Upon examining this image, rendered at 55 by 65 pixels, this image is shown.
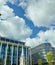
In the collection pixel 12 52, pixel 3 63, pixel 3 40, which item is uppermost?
pixel 3 40

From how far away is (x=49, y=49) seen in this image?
140 meters

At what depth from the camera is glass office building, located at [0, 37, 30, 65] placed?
360ft

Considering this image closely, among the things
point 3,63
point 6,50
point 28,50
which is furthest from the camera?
point 28,50

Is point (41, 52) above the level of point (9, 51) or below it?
above

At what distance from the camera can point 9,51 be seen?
113 metres

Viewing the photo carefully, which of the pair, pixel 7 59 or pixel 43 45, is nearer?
pixel 7 59

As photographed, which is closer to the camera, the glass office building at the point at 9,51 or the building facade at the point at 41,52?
the glass office building at the point at 9,51

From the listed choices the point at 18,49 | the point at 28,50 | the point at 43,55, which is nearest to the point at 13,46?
the point at 18,49

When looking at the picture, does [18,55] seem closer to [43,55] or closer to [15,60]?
[15,60]

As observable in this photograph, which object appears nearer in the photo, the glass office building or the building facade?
the glass office building

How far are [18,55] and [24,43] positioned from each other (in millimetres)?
15323

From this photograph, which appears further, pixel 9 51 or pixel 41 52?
pixel 41 52

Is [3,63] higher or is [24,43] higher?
[24,43]

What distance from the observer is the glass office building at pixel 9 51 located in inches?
4321
